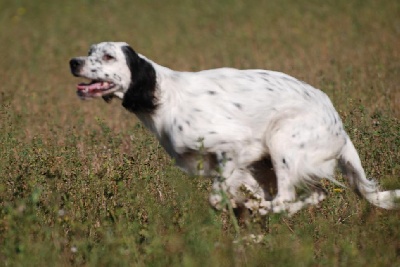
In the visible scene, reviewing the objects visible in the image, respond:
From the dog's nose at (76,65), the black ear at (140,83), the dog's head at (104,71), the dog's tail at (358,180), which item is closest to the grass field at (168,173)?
the dog's tail at (358,180)

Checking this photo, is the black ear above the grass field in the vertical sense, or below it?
above

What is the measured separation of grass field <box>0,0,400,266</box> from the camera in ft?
15.6

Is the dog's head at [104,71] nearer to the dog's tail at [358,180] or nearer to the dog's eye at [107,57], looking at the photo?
the dog's eye at [107,57]

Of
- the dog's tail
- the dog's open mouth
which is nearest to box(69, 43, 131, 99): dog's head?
the dog's open mouth

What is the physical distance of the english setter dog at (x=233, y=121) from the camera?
5559 millimetres

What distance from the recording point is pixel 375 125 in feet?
23.4

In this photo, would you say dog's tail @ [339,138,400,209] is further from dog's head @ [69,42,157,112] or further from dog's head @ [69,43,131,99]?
dog's head @ [69,43,131,99]

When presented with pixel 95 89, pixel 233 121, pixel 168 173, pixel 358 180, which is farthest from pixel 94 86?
pixel 358 180

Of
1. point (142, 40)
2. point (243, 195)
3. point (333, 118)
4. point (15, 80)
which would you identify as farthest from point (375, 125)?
point (142, 40)

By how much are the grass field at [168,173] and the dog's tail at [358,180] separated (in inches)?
4.5

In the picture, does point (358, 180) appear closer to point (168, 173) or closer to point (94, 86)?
point (168, 173)

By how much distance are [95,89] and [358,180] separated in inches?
79.8

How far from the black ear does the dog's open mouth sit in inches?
5.1

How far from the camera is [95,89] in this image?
5.60 metres
